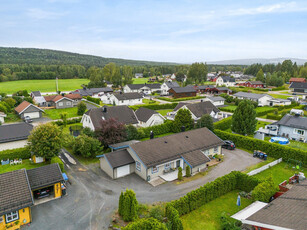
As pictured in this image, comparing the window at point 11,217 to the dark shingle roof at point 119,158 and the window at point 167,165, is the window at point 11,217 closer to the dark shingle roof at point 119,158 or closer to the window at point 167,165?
the dark shingle roof at point 119,158

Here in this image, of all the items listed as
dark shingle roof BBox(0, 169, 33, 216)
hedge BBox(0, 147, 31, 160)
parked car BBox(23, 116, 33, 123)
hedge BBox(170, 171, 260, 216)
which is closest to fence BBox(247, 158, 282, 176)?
hedge BBox(170, 171, 260, 216)

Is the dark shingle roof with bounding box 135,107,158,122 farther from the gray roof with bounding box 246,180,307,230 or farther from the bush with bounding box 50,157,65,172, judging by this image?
the gray roof with bounding box 246,180,307,230

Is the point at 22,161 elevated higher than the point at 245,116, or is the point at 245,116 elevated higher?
the point at 245,116

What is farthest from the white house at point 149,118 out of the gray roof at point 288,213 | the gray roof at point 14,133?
the gray roof at point 288,213

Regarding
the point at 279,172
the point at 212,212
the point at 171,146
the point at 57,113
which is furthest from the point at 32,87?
the point at 279,172

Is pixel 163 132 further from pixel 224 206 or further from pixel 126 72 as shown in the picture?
pixel 126 72

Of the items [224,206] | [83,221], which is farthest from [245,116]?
[83,221]
